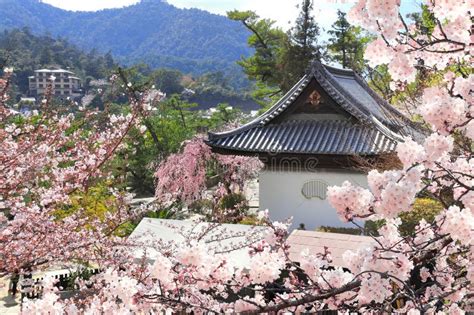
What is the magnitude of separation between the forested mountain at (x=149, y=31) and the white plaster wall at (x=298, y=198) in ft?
431

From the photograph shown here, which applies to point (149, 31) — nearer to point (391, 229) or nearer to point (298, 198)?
point (298, 198)

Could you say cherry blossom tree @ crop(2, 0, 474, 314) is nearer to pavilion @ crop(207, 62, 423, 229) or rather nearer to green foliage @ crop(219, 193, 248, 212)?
pavilion @ crop(207, 62, 423, 229)

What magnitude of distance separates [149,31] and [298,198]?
171 m

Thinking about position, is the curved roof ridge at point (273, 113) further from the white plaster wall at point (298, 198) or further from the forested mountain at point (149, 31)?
the forested mountain at point (149, 31)

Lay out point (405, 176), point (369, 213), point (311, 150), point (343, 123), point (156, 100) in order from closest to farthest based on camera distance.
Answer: point (405, 176) < point (369, 213) < point (156, 100) < point (311, 150) < point (343, 123)

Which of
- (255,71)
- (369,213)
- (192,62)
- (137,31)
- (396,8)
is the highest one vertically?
(137,31)

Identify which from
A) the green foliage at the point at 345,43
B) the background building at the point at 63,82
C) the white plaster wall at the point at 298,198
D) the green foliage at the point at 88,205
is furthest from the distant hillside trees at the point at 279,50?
the background building at the point at 63,82

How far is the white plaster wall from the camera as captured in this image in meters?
10.4

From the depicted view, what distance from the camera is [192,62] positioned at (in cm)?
14288

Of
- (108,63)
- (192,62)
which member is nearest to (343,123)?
(108,63)

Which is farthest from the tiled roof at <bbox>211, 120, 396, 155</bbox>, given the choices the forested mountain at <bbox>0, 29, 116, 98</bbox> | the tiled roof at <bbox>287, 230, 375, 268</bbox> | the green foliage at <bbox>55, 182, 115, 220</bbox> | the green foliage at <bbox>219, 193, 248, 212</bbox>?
the forested mountain at <bbox>0, 29, 116, 98</bbox>

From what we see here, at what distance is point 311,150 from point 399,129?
2366 millimetres

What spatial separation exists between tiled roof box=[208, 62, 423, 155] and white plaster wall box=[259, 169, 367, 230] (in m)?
0.67

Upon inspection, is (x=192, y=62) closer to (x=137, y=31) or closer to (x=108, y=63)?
(x=137, y=31)
